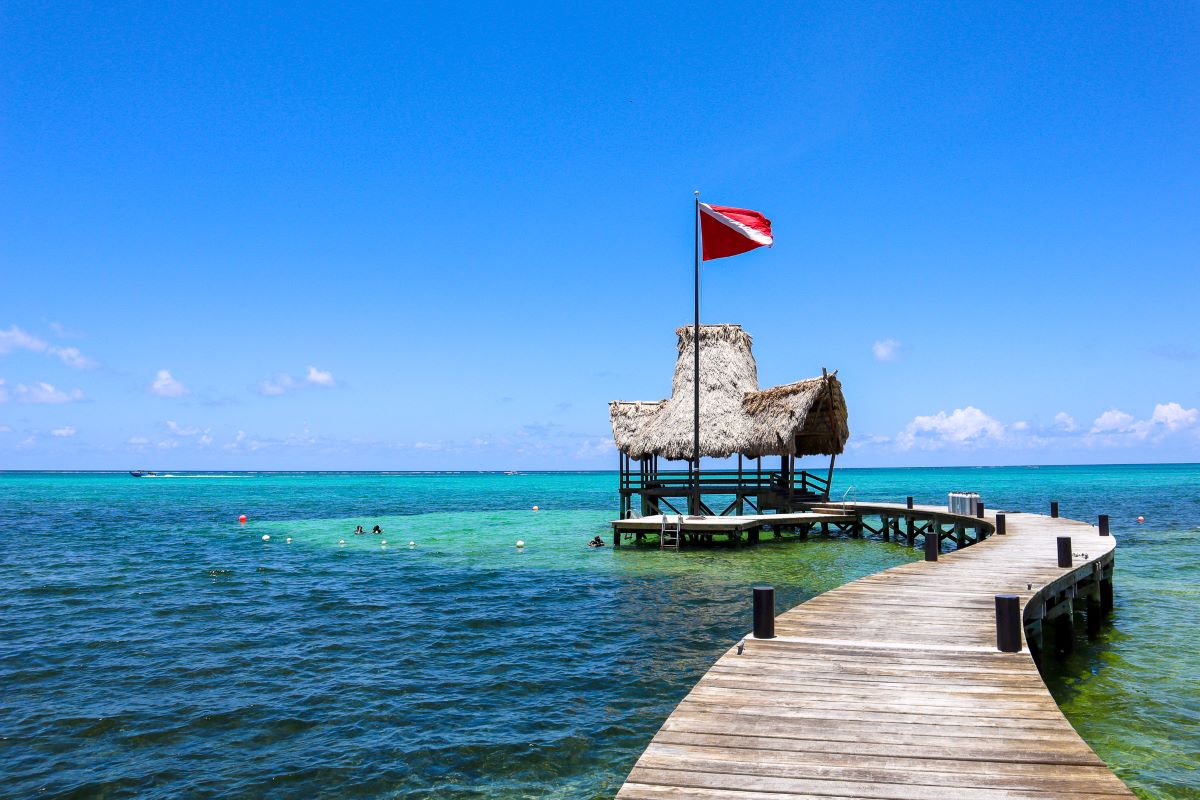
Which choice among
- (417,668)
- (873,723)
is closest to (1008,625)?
(873,723)

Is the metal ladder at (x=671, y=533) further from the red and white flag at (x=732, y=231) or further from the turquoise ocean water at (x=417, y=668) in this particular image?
the red and white flag at (x=732, y=231)

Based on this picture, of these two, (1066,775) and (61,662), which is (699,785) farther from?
(61,662)

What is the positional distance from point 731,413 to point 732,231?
966cm

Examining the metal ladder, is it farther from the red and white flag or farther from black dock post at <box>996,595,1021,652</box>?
black dock post at <box>996,595,1021,652</box>

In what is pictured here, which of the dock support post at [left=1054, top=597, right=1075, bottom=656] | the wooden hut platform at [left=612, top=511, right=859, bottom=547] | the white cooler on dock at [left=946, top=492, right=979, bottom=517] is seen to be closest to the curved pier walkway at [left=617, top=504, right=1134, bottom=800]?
the dock support post at [left=1054, top=597, right=1075, bottom=656]

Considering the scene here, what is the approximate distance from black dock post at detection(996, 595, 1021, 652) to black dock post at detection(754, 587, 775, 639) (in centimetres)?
260

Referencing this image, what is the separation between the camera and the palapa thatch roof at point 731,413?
30906mm

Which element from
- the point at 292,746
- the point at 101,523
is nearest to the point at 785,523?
the point at 292,746

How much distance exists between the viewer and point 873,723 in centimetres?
639

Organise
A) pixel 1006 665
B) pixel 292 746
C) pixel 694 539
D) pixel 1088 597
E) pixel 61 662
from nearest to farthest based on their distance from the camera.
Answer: pixel 1006 665 < pixel 292 746 < pixel 61 662 < pixel 1088 597 < pixel 694 539

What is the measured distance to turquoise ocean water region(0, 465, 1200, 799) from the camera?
8.71 m

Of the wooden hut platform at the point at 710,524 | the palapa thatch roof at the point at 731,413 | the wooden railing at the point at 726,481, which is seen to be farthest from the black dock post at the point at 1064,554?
the wooden railing at the point at 726,481

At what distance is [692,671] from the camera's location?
11.9 meters

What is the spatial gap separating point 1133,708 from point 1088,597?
613cm
